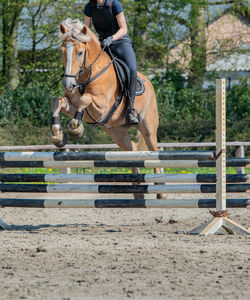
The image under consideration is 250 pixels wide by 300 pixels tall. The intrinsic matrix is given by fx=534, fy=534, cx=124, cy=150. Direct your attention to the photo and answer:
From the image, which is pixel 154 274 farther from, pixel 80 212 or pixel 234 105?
pixel 234 105

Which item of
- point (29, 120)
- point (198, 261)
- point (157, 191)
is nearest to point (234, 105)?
point (29, 120)

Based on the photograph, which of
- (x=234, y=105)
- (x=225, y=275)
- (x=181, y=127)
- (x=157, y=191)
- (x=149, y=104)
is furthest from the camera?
(x=234, y=105)

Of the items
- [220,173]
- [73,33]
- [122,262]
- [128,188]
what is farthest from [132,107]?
[122,262]

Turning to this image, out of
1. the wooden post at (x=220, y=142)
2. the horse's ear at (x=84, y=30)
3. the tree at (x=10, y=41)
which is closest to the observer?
the wooden post at (x=220, y=142)

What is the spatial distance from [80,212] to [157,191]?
2.62 metres

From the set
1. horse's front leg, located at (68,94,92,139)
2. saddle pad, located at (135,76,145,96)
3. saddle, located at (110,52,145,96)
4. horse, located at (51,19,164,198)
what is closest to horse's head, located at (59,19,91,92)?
horse, located at (51,19,164,198)

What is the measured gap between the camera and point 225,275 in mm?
3635

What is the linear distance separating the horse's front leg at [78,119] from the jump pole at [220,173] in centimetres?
137

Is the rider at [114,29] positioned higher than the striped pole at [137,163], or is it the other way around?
the rider at [114,29]

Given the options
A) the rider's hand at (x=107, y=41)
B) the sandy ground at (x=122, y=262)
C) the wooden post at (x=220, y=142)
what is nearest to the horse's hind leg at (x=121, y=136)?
the sandy ground at (x=122, y=262)

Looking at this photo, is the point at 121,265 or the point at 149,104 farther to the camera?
the point at 149,104

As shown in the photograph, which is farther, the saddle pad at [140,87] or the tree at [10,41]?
the tree at [10,41]

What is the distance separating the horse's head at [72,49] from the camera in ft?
17.8

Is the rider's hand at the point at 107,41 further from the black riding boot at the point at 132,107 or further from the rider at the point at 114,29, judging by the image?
the black riding boot at the point at 132,107
